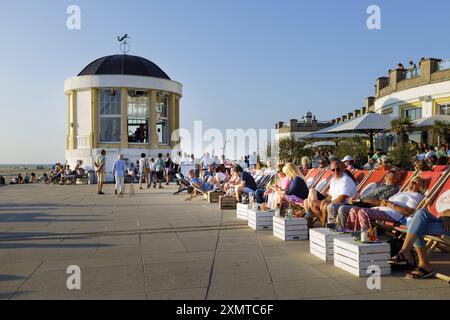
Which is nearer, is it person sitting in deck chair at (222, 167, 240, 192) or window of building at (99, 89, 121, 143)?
person sitting in deck chair at (222, 167, 240, 192)

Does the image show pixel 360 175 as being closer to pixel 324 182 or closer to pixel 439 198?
pixel 324 182

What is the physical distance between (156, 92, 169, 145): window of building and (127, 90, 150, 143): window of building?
1.02m

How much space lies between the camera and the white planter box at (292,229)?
6.87 meters

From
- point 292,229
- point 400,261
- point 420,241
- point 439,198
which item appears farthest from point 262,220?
point 420,241

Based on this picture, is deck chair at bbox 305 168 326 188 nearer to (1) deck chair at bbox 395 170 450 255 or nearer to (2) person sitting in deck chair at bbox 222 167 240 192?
(2) person sitting in deck chair at bbox 222 167 240 192

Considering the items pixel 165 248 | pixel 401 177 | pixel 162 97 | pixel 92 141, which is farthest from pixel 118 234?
pixel 162 97

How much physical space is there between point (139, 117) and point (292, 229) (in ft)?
93.0

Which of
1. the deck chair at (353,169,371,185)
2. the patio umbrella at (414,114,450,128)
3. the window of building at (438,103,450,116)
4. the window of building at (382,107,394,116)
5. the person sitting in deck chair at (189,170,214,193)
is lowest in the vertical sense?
the person sitting in deck chair at (189,170,214,193)

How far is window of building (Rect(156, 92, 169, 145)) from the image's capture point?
1372 inches

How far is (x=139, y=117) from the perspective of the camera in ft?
111

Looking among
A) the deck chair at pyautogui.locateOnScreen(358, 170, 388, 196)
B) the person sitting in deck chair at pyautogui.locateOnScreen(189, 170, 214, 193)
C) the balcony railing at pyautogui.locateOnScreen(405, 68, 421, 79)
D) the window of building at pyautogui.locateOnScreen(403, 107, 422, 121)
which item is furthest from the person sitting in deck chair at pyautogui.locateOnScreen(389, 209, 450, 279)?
the balcony railing at pyautogui.locateOnScreen(405, 68, 421, 79)

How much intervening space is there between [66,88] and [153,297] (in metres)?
32.6
